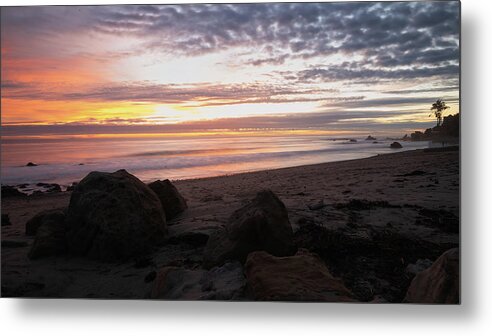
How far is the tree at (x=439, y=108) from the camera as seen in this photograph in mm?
3135

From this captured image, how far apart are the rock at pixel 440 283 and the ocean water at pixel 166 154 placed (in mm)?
973

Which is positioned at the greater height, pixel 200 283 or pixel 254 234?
pixel 254 234

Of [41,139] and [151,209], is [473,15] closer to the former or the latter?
[151,209]

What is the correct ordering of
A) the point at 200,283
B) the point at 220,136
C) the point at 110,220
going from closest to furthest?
the point at 200,283
the point at 110,220
the point at 220,136

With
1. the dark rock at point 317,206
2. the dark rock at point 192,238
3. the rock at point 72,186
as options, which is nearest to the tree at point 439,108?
the dark rock at point 317,206

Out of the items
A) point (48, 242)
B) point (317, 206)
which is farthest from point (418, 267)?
point (48, 242)

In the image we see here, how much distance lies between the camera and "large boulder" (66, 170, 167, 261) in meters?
3.27

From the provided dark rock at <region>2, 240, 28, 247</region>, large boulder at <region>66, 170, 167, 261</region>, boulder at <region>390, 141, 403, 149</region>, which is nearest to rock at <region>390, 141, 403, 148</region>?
boulder at <region>390, 141, 403, 149</region>

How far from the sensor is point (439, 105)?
314cm

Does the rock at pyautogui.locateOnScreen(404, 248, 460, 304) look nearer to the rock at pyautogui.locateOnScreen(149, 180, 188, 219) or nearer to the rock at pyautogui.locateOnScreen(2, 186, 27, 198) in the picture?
the rock at pyautogui.locateOnScreen(149, 180, 188, 219)

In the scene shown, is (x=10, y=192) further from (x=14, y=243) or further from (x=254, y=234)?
(x=254, y=234)

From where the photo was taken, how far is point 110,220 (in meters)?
3.28

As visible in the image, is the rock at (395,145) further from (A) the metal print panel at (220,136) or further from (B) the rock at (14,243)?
(B) the rock at (14,243)

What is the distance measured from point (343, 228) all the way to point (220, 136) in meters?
1.31
